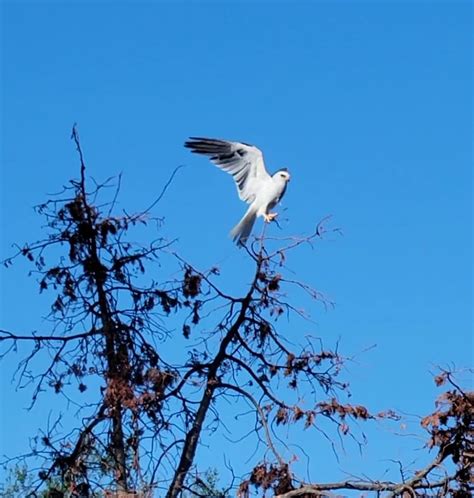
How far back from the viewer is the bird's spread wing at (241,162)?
9758 millimetres

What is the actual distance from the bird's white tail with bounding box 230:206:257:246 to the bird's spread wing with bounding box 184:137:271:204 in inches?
9.4

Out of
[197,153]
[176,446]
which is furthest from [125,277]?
[197,153]

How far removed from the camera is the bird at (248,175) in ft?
31.1

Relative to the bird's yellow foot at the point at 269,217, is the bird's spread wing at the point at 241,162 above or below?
above

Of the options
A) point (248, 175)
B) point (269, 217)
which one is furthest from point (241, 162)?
point (269, 217)

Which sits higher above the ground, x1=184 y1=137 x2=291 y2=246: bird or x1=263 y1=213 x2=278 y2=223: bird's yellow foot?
x1=184 y1=137 x2=291 y2=246: bird

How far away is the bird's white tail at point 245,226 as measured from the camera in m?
9.22

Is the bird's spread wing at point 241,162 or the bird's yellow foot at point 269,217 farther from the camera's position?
the bird's spread wing at point 241,162

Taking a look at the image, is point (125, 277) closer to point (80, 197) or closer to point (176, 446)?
point (80, 197)

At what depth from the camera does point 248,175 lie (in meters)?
10.0

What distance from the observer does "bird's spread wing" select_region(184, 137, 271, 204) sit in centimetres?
976

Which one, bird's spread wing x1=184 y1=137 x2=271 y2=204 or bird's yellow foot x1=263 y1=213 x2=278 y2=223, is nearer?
bird's yellow foot x1=263 y1=213 x2=278 y2=223

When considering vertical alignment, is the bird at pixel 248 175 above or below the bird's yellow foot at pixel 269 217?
above

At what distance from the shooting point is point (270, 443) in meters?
6.64
